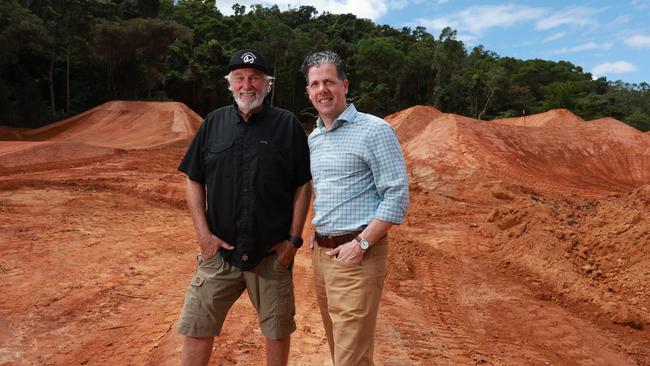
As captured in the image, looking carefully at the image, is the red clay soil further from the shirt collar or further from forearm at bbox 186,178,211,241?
the shirt collar

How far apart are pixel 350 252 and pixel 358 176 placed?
0.33 metres

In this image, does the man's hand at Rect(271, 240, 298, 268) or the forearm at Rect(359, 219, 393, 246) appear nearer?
the forearm at Rect(359, 219, 393, 246)

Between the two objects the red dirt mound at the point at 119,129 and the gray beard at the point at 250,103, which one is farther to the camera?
the red dirt mound at the point at 119,129

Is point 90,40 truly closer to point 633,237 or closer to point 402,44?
point 633,237

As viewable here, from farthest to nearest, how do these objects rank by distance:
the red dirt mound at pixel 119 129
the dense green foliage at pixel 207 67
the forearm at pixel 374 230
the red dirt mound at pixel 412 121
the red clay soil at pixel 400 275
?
the dense green foliage at pixel 207 67 → the red dirt mound at pixel 412 121 → the red dirt mound at pixel 119 129 → the red clay soil at pixel 400 275 → the forearm at pixel 374 230

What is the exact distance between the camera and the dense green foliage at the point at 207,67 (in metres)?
24.0

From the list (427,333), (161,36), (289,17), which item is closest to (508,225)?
(427,333)

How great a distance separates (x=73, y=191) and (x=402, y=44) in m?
47.5

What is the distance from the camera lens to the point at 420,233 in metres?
8.65

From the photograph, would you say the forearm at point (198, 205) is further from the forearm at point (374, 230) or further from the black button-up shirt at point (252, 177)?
the forearm at point (374, 230)

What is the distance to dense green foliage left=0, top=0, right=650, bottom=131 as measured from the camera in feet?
78.8

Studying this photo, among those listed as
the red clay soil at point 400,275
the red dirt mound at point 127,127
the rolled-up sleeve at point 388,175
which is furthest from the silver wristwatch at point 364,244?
the red dirt mound at point 127,127

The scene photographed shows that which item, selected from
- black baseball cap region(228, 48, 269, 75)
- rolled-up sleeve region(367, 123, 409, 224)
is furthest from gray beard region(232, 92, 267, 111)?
rolled-up sleeve region(367, 123, 409, 224)

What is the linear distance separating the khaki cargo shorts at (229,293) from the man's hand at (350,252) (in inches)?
16.5
